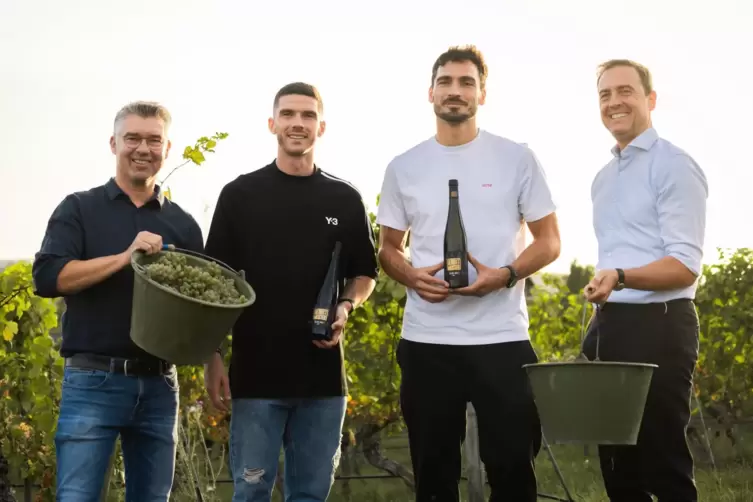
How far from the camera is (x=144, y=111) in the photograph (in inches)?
126

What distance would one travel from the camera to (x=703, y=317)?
9.01 m

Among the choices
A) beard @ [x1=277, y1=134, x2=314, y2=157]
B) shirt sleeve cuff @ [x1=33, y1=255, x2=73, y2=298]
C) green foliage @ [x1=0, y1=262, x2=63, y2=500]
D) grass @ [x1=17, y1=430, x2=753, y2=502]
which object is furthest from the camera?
grass @ [x1=17, y1=430, x2=753, y2=502]

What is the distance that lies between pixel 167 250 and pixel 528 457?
138cm

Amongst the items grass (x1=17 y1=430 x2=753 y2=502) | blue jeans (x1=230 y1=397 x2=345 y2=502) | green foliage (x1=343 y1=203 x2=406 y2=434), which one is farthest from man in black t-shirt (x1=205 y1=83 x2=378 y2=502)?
green foliage (x1=343 y1=203 x2=406 y2=434)

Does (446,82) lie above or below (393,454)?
above

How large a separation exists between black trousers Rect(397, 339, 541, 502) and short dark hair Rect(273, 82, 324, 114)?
0.93m

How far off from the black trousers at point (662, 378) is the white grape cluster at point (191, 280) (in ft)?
4.18

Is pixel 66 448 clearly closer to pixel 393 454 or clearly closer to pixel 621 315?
pixel 621 315

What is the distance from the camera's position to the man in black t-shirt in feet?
10.6

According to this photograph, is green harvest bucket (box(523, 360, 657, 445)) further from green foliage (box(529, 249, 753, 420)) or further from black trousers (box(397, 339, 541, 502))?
green foliage (box(529, 249, 753, 420))

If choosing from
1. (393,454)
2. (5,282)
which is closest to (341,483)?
(393,454)

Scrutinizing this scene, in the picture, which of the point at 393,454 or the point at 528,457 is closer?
the point at 528,457

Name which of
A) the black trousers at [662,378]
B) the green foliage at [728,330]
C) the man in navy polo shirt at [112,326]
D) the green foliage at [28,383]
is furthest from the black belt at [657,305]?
the green foliage at [728,330]

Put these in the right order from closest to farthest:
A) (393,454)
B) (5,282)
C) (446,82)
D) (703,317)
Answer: (446,82) < (5,282) < (703,317) < (393,454)
